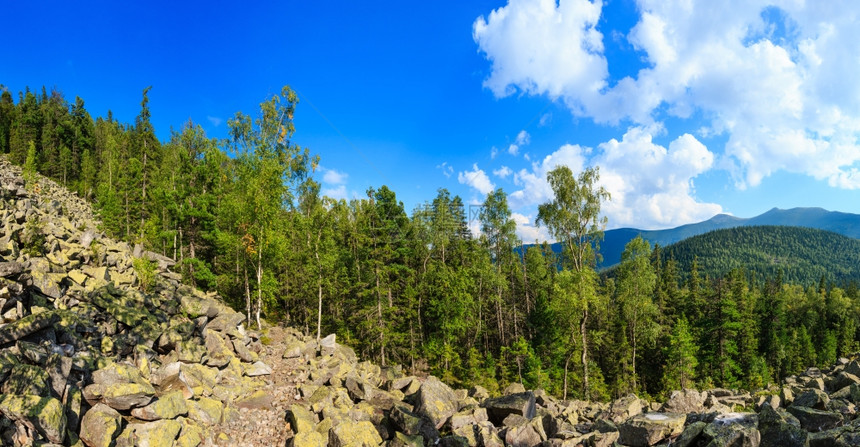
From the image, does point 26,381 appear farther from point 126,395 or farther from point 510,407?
point 510,407

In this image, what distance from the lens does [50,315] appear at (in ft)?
30.4

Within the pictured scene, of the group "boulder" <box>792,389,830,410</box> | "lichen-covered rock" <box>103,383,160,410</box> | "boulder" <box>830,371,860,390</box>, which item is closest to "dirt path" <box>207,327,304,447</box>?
"lichen-covered rock" <box>103,383,160,410</box>

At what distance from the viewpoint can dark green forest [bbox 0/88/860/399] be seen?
27.3m

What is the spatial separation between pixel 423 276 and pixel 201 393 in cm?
2548

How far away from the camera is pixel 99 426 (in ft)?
26.3

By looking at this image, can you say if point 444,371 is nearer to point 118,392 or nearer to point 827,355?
point 118,392

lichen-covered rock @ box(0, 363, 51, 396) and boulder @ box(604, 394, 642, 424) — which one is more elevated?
lichen-covered rock @ box(0, 363, 51, 396)

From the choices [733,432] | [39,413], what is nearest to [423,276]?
[733,432]

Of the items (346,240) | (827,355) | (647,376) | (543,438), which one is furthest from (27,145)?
(827,355)

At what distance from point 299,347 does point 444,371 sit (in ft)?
57.3

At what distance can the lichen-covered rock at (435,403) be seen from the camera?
14.3 metres

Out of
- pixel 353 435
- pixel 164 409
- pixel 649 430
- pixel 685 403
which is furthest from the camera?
pixel 685 403

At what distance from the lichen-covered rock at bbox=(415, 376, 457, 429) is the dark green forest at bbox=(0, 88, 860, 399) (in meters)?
12.6

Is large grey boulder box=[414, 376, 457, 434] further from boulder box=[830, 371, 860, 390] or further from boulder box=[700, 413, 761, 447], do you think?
boulder box=[830, 371, 860, 390]
